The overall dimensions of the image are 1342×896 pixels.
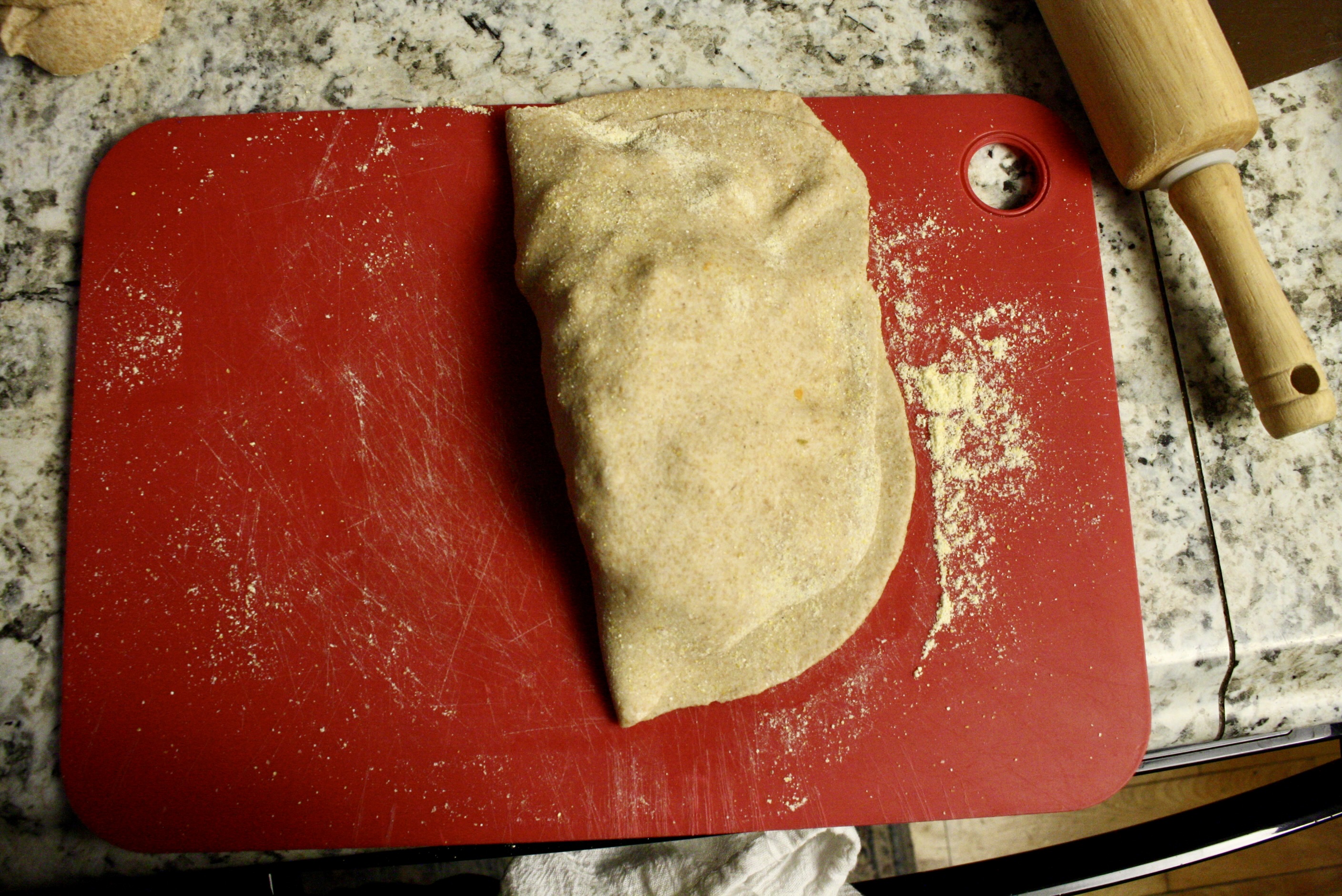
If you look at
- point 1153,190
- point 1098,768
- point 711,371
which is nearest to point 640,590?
point 711,371

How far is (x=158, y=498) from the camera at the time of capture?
1044mm

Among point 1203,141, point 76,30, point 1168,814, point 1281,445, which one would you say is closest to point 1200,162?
point 1203,141

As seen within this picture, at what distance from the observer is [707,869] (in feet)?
3.39

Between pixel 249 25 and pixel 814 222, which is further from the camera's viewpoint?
pixel 249 25

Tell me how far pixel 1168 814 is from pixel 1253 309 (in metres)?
1.17

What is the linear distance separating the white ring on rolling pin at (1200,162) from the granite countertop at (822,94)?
0.10m

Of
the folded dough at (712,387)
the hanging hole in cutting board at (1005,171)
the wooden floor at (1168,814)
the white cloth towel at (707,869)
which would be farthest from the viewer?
the wooden floor at (1168,814)

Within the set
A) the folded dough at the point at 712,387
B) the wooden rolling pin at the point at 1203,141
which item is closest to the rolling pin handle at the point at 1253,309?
the wooden rolling pin at the point at 1203,141

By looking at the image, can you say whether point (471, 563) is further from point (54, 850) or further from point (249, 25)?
point (249, 25)

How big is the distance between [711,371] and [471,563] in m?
0.39

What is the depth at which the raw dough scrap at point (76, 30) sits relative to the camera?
41.7 inches

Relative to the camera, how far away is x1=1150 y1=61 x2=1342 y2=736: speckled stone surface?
107cm

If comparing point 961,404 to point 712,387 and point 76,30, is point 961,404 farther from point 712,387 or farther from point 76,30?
point 76,30

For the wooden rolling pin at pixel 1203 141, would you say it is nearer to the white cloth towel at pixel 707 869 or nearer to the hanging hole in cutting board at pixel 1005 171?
the hanging hole in cutting board at pixel 1005 171
